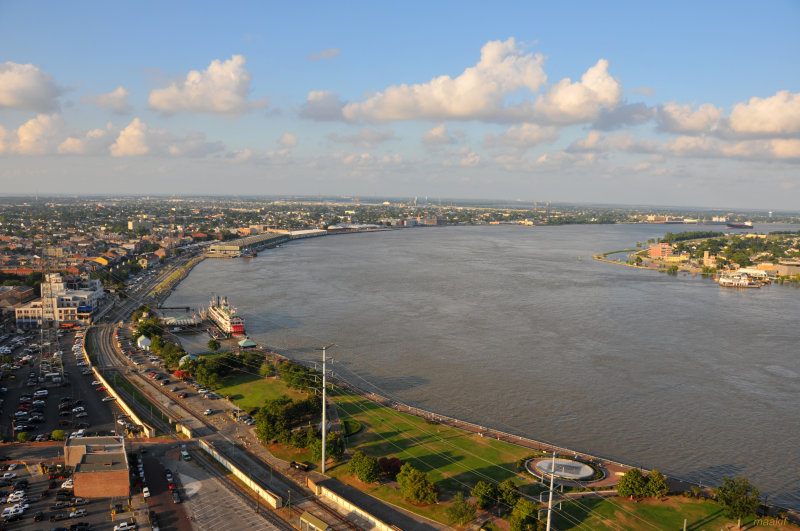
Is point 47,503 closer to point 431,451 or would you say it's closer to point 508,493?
point 431,451

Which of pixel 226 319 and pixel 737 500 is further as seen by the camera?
pixel 226 319

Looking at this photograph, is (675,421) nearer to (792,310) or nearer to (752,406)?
(752,406)

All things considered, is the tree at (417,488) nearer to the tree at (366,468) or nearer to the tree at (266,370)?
the tree at (366,468)

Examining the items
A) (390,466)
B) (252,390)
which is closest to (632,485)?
(390,466)

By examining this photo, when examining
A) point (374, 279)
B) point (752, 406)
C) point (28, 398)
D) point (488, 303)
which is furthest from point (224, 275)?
point (752, 406)

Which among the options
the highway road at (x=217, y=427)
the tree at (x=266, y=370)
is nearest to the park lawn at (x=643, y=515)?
the highway road at (x=217, y=427)

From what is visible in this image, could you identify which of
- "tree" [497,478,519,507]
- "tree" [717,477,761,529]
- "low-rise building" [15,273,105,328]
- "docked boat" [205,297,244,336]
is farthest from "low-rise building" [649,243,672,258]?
"tree" [497,478,519,507]

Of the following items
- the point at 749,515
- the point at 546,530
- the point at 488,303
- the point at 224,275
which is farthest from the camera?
the point at 224,275
